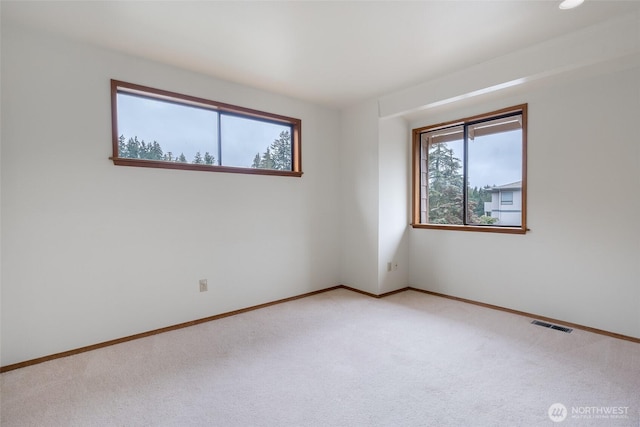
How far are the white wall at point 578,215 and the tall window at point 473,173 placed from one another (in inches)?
6.3

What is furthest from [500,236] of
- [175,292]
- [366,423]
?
[175,292]

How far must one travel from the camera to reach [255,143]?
362 centimetres

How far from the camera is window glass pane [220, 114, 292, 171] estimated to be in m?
3.39

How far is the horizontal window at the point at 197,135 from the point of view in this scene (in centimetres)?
279

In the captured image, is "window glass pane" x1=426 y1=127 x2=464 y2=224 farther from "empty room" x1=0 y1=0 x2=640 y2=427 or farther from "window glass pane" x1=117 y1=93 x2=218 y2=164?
"window glass pane" x1=117 y1=93 x2=218 y2=164

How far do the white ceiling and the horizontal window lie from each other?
37 centimetres

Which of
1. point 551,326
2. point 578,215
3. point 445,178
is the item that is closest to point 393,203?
point 445,178

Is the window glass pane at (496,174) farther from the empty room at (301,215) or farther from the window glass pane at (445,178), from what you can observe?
the window glass pane at (445,178)

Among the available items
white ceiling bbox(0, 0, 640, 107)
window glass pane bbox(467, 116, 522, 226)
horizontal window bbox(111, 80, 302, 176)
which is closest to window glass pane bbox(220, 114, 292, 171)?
horizontal window bbox(111, 80, 302, 176)
